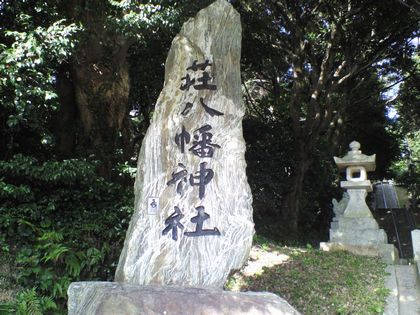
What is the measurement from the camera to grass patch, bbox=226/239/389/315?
599cm

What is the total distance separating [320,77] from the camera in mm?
12711

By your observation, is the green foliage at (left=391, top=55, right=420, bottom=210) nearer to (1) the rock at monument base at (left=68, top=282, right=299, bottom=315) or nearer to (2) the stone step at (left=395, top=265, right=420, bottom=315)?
(2) the stone step at (left=395, top=265, right=420, bottom=315)

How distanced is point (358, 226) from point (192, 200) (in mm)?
5582

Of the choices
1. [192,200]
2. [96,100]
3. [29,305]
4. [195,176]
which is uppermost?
[96,100]

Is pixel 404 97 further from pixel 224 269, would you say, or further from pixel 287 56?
pixel 224 269

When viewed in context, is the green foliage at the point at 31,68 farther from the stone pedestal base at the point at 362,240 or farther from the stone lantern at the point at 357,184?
the stone lantern at the point at 357,184

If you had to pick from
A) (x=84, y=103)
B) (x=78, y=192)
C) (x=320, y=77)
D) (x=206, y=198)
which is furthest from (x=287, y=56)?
(x=206, y=198)

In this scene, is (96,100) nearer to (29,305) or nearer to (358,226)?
(29,305)

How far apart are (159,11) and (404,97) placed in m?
13.9

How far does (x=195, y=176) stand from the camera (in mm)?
5137

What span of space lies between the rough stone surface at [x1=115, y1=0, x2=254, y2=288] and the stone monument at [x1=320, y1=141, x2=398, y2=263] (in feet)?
15.3

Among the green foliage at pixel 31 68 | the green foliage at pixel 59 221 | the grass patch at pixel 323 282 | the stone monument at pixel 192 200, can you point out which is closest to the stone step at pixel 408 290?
the grass patch at pixel 323 282

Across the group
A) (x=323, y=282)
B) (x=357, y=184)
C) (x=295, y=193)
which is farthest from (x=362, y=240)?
(x=295, y=193)

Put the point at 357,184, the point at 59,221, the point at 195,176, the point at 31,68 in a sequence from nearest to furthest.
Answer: the point at 195,176
the point at 31,68
the point at 59,221
the point at 357,184
